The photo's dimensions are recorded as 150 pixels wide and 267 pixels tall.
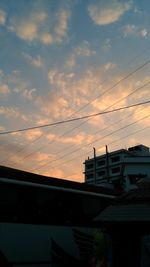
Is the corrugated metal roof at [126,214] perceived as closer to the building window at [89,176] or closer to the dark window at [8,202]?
the dark window at [8,202]

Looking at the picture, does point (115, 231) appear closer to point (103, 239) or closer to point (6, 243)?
point (103, 239)

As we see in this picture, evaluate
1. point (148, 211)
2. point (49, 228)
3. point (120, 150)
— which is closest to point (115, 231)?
point (148, 211)

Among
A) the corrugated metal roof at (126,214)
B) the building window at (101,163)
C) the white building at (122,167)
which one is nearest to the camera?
the corrugated metal roof at (126,214)

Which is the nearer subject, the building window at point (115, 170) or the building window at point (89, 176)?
the building window at point (115, 170)

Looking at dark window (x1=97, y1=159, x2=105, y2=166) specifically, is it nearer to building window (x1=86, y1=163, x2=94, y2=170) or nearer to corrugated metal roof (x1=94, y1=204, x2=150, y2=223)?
building window (x1=86, y1=163, x2=94, y2=170)

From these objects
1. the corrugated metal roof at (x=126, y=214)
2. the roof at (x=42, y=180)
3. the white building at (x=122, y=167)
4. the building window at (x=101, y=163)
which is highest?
the building window at (x=101, y=163)

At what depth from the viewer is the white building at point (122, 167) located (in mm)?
66250

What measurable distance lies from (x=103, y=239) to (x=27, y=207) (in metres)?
3.69

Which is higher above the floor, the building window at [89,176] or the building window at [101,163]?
the building window at [101,163]

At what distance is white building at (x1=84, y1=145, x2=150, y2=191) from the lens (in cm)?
6625

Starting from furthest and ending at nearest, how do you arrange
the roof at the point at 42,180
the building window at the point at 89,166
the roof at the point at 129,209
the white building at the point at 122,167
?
the building window at the point at 89,166, the white building at the point at 122,167, the roof at the point at 129,209, the roof at the point at 42,180

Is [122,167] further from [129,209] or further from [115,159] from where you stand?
[129,209]

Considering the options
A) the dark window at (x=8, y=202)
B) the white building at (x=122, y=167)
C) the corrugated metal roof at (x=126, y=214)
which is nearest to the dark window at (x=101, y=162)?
the white building at (x=122, y=167)

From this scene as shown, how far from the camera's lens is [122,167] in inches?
2445
